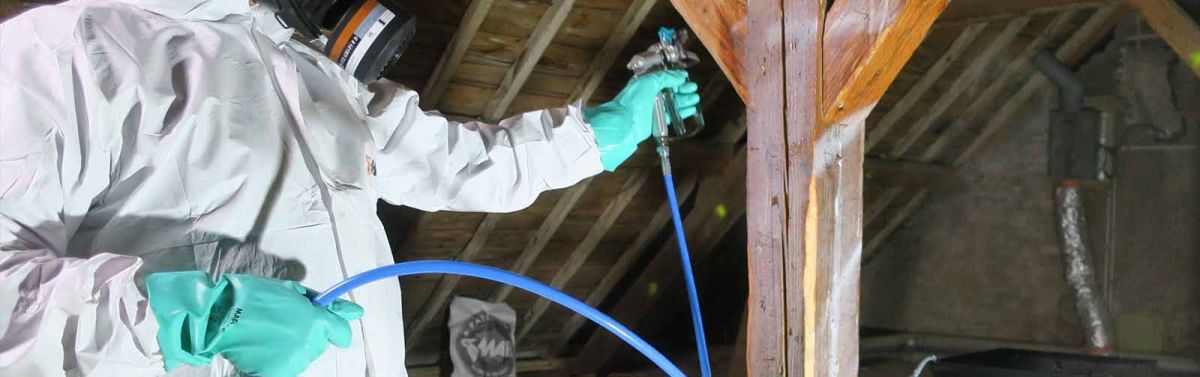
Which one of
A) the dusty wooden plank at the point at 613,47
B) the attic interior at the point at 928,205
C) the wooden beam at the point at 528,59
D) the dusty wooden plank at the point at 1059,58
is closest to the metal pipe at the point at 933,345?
the attic interior at the point at 928,205

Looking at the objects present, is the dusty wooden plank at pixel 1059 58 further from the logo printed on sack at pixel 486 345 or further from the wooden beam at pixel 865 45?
the wooden beam at pixel 865 45

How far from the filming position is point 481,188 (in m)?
1.78

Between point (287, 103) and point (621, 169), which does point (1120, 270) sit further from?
point (287, 103)

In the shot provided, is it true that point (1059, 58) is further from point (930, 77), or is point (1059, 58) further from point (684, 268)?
point (684, 268)

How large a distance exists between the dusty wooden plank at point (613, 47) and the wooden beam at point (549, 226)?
15.4 inches

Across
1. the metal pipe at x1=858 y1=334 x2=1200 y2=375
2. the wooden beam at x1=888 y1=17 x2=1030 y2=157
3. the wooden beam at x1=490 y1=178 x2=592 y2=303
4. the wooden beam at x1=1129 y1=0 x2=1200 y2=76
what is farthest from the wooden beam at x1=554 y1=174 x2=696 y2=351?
the wooden beam at x1=1129 y1=0 x2=1200 y2=76

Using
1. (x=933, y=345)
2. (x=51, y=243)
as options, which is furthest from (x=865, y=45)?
(x=933, y=345)

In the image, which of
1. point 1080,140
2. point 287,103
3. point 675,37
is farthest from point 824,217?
point 1080,140

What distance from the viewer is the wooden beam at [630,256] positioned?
384cm

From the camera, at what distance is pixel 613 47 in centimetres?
296

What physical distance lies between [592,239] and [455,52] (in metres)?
1.32

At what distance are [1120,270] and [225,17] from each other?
418cm

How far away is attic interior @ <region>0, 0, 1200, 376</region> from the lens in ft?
9.55

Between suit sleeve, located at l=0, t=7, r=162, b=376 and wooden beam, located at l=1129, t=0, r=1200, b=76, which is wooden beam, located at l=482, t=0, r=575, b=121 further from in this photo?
wooden beam, located at l=1129, t=0, r=1200, b=76
